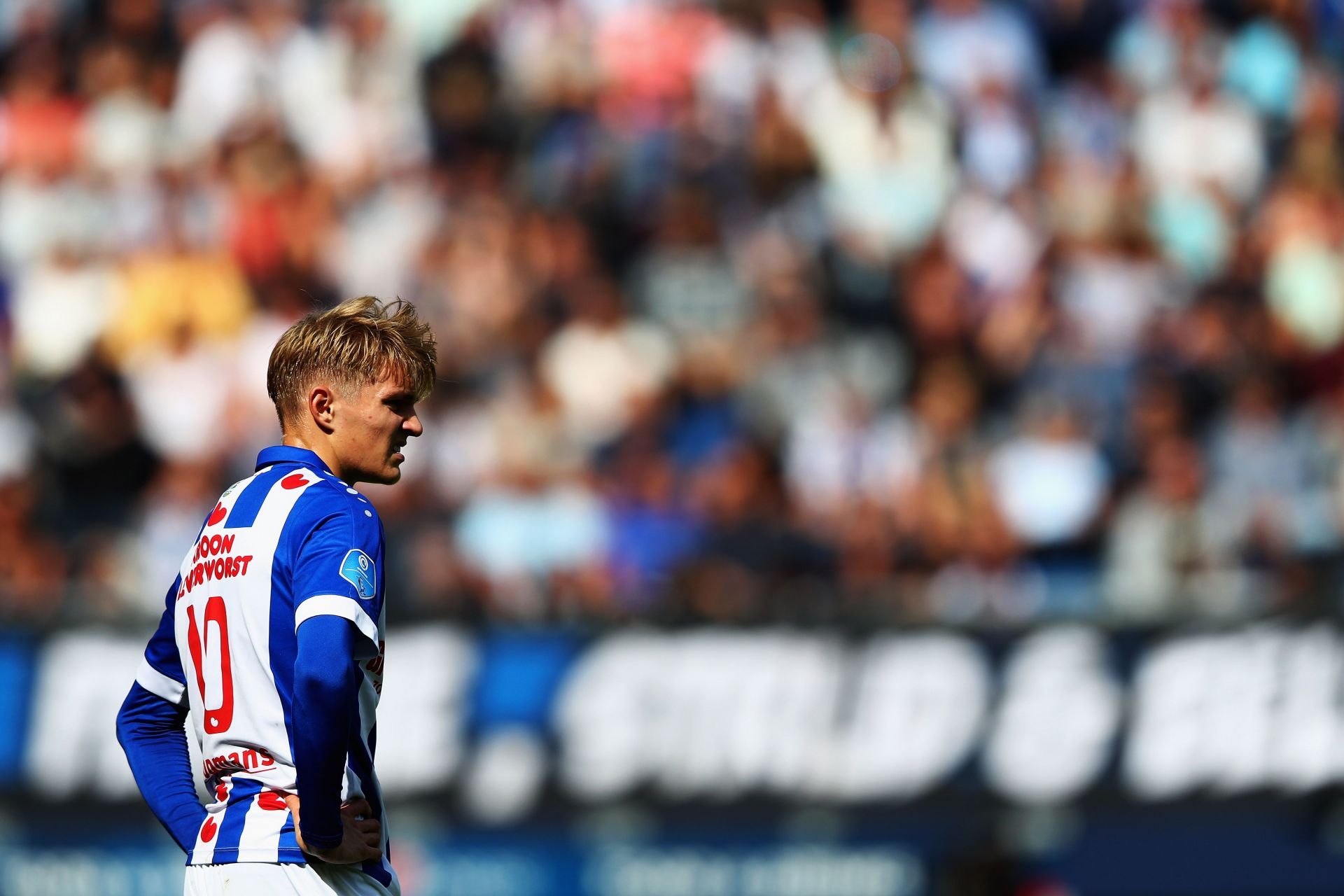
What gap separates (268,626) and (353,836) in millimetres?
414

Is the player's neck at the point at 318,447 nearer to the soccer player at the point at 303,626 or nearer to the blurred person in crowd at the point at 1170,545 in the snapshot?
the soccer player at the point at 303,626

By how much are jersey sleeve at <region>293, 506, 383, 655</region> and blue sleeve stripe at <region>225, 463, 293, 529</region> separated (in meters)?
0.16

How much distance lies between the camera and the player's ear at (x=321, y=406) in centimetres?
387

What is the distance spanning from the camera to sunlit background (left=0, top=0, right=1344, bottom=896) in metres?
10.5

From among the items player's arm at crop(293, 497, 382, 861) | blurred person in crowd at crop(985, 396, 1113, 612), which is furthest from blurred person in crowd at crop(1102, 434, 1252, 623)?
player's arm at crop(293, 497, 382, 861)

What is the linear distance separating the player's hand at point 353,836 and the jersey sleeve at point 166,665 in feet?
1.42

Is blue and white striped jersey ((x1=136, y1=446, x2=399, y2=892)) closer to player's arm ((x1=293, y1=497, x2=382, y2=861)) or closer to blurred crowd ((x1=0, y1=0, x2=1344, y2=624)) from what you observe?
player's arm ((x1=293, y1=497, x2=382, y2=861))

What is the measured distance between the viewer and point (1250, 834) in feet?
34.8

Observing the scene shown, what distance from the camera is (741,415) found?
40.3 feet

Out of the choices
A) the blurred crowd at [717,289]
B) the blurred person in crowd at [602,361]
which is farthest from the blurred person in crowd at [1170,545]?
the blurred person in crowd at [602,361]

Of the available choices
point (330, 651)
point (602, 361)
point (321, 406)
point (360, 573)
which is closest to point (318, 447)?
point (321, 406)

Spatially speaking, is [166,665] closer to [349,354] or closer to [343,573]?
[343,573]

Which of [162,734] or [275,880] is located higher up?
[162,734]

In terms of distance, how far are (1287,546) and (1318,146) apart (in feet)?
14.2
